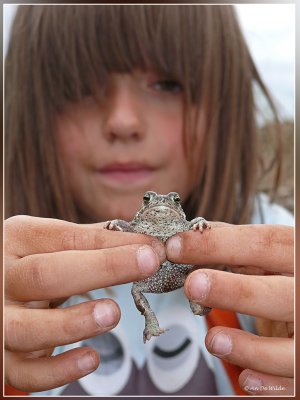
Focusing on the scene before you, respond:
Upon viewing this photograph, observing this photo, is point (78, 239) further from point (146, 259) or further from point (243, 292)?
point (243, 292)

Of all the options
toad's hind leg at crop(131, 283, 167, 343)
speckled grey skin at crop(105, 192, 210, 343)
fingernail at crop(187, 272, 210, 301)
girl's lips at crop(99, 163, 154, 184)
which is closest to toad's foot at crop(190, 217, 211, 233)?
speckled grey skin at crop(105, 192, 210, 343)

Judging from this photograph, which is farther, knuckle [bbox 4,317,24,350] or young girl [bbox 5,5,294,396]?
young girl [bbox 5,5,294,396]

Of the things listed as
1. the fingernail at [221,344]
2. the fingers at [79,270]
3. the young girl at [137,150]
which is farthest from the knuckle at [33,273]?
the fingernail at [221,344]

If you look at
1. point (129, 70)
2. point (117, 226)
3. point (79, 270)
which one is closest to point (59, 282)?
point (79, 270)

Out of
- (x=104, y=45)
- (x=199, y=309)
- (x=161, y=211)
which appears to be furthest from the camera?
(x=104, y=45)

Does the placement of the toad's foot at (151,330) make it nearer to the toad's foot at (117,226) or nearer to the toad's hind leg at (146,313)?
the toad's hind leg at (146,313)

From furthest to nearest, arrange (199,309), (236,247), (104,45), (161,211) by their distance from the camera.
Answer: (104,45)
(199,309)
(236,247)
(161,211)

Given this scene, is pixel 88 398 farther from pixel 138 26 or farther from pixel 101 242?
pixel 138 26

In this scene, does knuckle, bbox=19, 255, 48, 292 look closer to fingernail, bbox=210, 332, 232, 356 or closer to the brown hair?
the brown hair
